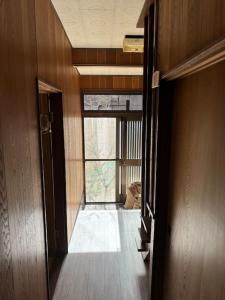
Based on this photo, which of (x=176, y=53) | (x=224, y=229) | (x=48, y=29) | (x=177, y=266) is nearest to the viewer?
(x=224, y=229)

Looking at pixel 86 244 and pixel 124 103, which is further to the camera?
pixel 124 103

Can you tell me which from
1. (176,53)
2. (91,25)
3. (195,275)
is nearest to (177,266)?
(195,275)

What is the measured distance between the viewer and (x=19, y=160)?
1.41 m

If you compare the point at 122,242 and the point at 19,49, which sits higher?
the point at 19,49

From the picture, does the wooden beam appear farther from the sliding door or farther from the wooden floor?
the wooden floor

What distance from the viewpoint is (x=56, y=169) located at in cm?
295

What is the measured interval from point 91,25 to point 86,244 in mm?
2842

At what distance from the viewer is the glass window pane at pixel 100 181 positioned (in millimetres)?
5762

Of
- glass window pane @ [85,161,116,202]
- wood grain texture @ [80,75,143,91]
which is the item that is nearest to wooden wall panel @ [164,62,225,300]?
wood grain texture @ [80,75,143,91]

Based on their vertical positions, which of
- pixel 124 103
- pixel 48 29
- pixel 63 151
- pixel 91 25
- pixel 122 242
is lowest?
pixel 122 242

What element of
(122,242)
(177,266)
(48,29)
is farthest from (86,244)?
(48,29)

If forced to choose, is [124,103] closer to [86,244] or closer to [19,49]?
[86,244]

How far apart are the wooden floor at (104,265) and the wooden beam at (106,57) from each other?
260 centimetres

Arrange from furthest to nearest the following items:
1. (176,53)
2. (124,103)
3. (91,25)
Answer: (124,103), (91,25), (176,53)
